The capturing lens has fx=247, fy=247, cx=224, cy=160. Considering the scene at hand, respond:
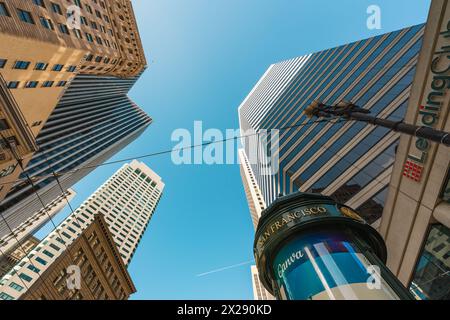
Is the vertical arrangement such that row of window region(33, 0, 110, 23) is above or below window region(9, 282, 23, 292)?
above

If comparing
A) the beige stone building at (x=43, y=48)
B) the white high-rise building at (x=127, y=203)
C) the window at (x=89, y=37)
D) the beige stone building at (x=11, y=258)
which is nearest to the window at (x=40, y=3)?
the beige stone building at (x=43, y=48)

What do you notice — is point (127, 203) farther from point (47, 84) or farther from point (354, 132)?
point (354, 132)

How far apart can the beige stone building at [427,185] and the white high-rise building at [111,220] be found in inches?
1633

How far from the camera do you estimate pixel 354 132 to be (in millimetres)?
25094

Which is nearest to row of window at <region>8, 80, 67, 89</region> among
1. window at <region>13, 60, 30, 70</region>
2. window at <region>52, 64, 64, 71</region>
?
window at <region>13, 60, 30, 70</region>

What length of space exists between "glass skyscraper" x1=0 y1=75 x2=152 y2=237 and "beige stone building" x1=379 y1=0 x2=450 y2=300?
55.9 meters

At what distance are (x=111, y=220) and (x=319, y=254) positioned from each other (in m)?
92.3

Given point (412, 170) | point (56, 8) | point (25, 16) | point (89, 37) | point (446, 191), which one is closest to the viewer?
point (446, 191)

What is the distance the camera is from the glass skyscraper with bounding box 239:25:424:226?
20.5 meters

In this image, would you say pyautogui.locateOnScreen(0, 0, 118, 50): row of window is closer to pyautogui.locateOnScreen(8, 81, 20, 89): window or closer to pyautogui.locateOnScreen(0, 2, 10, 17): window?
pyautogui.locateOnScreen(0, 2, 10, 17): window

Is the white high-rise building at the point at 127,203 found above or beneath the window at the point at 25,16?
above

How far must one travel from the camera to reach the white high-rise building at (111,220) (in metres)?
49.9

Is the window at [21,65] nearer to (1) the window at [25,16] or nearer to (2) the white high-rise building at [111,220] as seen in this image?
(1) the window at [25,16]

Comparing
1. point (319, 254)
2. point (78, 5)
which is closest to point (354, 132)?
point (319, 254)
